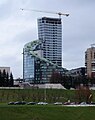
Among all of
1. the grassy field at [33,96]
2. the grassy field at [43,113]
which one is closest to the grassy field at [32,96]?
the grassy field at [33,96]

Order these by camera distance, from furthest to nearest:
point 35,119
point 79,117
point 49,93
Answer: point 49,93
point 79,117
point 35,119

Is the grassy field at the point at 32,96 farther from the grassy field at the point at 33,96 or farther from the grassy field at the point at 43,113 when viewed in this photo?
the grassy field at the point at 43,113

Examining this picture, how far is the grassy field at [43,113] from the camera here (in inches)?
1892

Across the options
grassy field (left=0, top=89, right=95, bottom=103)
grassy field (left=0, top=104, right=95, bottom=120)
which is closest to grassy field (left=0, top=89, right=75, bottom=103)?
grassy field (left=0, top=89, right=95, bottom=103)

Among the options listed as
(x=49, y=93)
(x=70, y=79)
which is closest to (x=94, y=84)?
(x=70, y=79)

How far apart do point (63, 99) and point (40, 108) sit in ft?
176

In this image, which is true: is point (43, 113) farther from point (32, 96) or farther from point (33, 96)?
point (32, 96)

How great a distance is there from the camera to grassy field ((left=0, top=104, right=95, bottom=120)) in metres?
48.1

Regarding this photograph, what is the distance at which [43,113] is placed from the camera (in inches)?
1993

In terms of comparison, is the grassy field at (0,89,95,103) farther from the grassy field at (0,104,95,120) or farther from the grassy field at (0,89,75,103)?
the grassy field at (0,104,95,120)

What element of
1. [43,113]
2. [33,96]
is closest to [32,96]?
[33,96]

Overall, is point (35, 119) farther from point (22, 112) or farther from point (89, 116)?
point (89, 116)

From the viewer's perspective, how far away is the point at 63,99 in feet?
348

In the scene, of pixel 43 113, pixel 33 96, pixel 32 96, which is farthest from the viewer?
pixel 32 96
